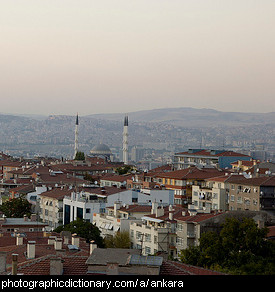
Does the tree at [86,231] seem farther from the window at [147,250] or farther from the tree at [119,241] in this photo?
the window at [147,250]

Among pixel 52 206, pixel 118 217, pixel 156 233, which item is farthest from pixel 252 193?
pixel 52 206

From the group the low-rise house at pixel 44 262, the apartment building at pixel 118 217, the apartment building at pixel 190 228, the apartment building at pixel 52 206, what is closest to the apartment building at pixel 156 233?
the apartment building at pixel 190 228

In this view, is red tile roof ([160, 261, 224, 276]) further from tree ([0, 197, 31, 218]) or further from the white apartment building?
tree ([0, 197, 31, 218])

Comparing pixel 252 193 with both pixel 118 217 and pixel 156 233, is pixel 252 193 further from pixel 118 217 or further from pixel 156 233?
pixel 156 233

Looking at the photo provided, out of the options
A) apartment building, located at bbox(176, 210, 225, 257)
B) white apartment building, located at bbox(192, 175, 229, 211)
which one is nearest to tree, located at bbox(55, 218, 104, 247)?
apartment building, located at bbox(176, 210, 225, 257)

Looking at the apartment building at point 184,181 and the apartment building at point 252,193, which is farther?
the apartment building at point 184,181

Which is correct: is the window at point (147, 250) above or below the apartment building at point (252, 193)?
below
